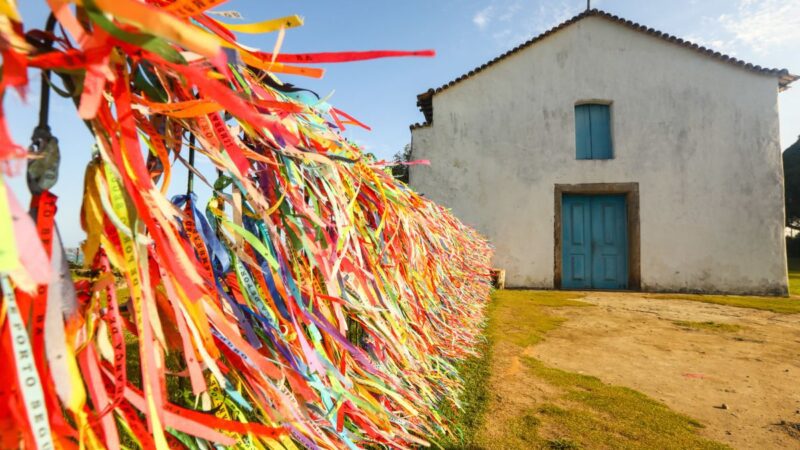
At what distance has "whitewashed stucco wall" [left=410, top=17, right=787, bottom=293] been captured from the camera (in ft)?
34.0

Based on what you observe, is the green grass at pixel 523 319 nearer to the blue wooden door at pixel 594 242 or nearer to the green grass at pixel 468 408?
the green grass at pixel 468 408

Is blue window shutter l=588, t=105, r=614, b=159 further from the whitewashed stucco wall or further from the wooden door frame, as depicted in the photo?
the wooden door frame

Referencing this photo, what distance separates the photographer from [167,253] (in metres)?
0.54

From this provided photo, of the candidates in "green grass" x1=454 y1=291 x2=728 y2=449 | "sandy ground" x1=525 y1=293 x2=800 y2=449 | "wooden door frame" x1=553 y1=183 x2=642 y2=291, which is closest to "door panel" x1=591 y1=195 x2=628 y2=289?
"wooden door frame" x1=553 y1=183 x2=642 y2=291

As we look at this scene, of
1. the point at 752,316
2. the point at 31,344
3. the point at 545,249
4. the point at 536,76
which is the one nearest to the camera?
the point at 31,344

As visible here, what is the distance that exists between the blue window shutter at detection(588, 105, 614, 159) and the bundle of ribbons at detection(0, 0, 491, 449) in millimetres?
11732

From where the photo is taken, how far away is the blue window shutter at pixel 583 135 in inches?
444

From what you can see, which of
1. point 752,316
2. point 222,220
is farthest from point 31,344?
point 752,316

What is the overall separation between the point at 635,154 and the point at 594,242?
262cm

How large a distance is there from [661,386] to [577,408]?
3.30ft

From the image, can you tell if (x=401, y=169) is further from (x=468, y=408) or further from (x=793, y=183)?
(x=793, y=183)

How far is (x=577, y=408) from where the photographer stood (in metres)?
2.44

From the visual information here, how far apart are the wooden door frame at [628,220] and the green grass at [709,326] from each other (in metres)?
4.86

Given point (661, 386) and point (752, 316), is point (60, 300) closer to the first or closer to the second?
point (661, 386)
